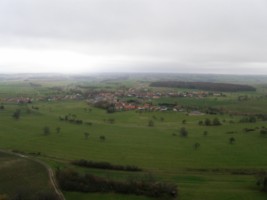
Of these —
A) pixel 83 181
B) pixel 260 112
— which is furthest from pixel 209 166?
pixel 260 112

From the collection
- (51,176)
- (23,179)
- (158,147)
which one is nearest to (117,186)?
(51,176)

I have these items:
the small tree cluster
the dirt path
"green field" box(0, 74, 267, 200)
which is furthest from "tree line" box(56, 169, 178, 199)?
the small tree cluster

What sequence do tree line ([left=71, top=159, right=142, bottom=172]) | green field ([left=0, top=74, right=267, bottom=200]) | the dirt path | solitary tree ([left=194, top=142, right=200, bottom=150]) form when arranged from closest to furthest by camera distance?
the dirt path, green field ([left=0, top=74, right=267, bottom=200]), tree line ([left=71, top=159, right=142, bottom=172]), solitary tree ([left=194, top=142, right=200, bottom=150])

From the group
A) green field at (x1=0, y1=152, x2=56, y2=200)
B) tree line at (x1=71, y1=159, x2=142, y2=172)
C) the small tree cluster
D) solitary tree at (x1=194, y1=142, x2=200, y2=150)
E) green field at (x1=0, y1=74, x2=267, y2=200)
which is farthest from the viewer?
the small tree cluster

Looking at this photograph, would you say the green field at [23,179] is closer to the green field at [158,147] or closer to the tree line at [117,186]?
the tree line at [117,186]

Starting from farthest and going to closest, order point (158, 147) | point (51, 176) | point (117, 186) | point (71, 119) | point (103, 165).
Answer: point (71, 119) < point (158, 147) < point (103, 165) < point (51, 176) < point (117, 186)

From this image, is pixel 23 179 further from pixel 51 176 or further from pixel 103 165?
pixel 103 165

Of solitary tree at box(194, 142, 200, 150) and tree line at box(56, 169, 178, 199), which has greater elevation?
solitary tree at box(194, 142, 200, 150)

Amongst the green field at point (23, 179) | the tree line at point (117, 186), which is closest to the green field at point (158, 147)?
the tree line at point (117, 186)

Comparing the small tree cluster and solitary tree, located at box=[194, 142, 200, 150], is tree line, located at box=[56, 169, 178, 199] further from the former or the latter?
the small tree cluster
